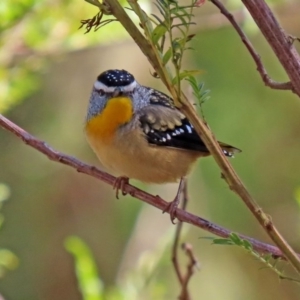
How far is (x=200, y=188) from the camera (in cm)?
362

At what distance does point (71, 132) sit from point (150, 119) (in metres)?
1.78

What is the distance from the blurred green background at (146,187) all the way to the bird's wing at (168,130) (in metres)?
1.04

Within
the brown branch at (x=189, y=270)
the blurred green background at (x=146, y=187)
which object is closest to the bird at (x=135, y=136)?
the brown branch at (x=189, y=270)

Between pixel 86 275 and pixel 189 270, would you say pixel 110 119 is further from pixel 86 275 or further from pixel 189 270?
pixel 189 270

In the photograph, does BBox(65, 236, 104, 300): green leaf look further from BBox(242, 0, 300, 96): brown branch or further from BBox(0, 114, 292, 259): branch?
BBox(242, 0, 300, 96): brown branch

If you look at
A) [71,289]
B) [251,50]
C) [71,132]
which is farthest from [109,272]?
[251,50]

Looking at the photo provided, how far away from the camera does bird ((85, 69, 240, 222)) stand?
213cm

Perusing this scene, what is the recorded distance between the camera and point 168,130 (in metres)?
2.26

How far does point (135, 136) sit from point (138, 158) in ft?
0.26

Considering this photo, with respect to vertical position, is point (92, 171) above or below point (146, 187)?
above

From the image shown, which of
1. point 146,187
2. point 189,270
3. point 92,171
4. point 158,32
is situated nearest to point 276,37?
point 158,32

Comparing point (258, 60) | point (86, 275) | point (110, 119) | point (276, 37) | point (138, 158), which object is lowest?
point (86, 275)

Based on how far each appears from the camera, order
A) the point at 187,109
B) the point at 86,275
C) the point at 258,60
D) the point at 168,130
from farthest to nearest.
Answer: the point at 168,130
the point at 86,275
the point at 258,60
the point at 187,109

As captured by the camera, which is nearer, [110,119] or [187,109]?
[187,109]
